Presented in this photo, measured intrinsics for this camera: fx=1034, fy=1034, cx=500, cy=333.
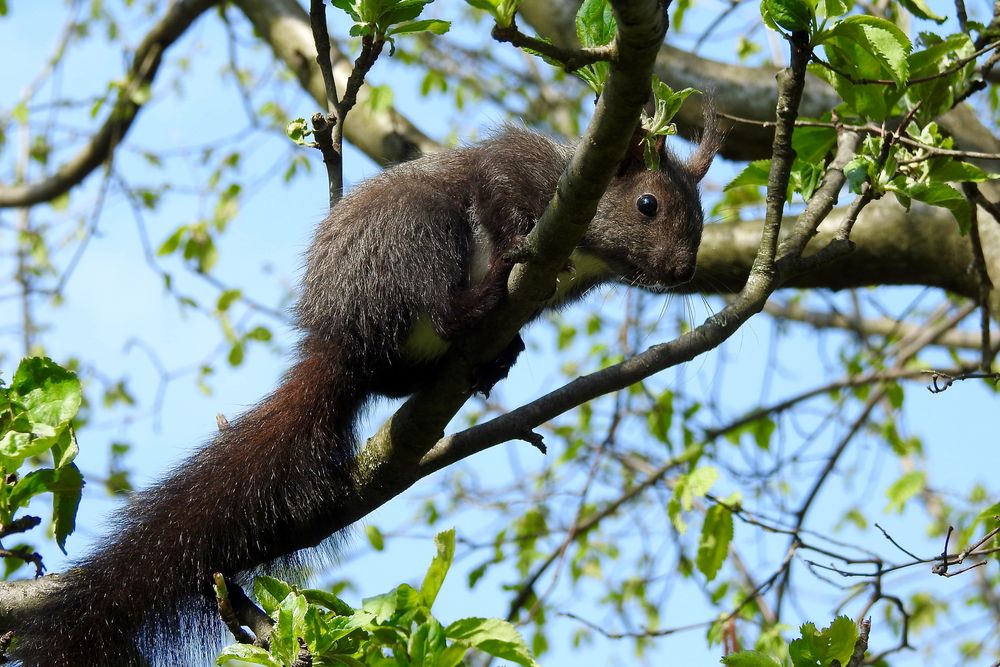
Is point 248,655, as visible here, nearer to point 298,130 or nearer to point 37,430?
point 37,430

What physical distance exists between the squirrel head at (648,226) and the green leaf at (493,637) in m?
1.90

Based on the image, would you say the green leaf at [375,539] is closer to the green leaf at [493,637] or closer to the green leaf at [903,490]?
the green leaf at [903,490]

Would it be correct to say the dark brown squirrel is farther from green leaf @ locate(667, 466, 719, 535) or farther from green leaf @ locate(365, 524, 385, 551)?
green leaf @ locate(365, 524, 385, 551)

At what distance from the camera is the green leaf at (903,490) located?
13.1ft

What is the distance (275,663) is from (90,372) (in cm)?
567

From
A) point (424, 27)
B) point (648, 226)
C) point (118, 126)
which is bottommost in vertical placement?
point (424, 27)

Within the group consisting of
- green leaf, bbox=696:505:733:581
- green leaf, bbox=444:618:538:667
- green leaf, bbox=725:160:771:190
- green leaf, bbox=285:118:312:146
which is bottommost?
green leaf, bbox=444:618:538:667

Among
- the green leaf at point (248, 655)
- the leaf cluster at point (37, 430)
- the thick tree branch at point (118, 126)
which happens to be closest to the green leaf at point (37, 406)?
the leaf cluster at point (37, 430)

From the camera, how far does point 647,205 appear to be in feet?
12.5

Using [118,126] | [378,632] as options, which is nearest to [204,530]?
[378,632]

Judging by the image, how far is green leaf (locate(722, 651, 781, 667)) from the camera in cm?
218

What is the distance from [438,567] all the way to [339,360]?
3.74 ft

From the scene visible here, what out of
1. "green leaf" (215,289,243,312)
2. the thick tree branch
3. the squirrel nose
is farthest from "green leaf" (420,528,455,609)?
the thick tree branch

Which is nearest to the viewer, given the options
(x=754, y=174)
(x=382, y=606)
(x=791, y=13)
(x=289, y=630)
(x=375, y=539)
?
(x=289, y=630)
